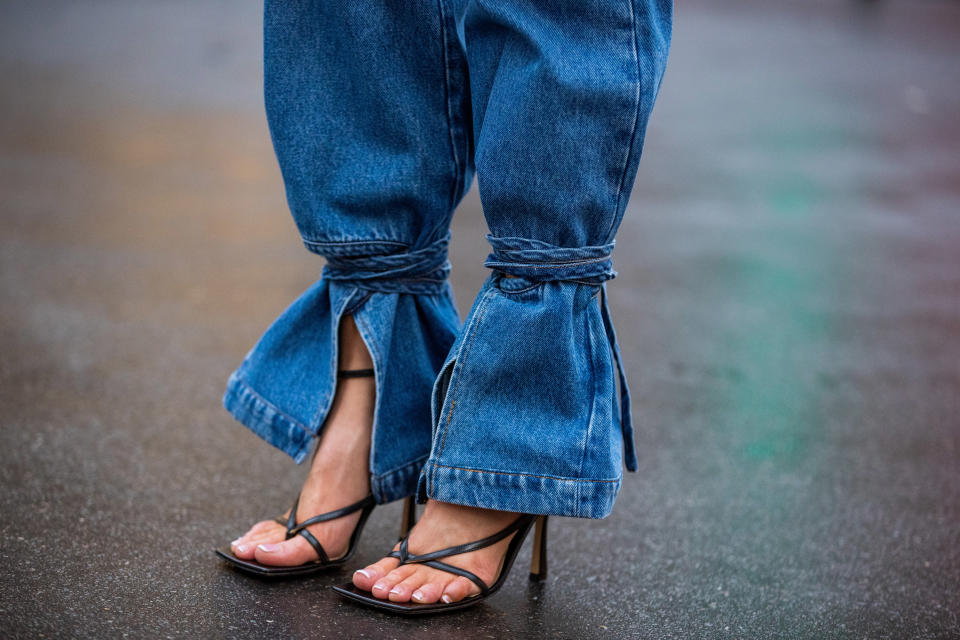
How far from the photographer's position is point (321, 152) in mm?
1453

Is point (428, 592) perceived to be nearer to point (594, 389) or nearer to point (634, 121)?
point (594, 389)

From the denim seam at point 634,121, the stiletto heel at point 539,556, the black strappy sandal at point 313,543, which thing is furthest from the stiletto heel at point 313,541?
the denim seam at point 634,121

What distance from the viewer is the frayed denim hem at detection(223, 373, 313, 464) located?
1479 mm

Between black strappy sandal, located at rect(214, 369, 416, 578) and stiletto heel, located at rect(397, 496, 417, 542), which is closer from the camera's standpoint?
black strappy sandal, located at rect(214, 369, 416, 578)

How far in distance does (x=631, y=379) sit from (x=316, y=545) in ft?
4.10

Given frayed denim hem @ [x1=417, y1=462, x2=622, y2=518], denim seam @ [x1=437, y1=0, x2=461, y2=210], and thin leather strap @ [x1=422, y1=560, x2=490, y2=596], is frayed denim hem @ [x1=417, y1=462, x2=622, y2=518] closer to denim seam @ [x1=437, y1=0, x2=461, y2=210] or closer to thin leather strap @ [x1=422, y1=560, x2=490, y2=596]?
thin leather strap @ [x1=422, y1=560, x2=490, y2=596]

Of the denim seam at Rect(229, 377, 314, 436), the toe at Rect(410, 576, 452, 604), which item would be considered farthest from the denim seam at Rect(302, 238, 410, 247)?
the toe at Rect(410, 576, 452, 604)

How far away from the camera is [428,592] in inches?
51.4

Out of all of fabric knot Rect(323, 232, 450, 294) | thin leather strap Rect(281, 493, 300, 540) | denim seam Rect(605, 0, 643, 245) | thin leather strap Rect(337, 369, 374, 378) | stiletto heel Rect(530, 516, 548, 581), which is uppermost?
denim seam Rect(605, 0, 643, 245)

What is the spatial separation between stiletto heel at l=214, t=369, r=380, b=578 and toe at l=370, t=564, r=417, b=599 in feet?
0.41

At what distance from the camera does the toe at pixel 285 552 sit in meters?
1.38

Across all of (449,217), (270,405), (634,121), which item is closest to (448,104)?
(449,217)

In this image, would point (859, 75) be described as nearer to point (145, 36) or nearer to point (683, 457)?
point (145, 36)

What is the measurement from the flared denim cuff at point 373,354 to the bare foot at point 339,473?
0.07 ft
